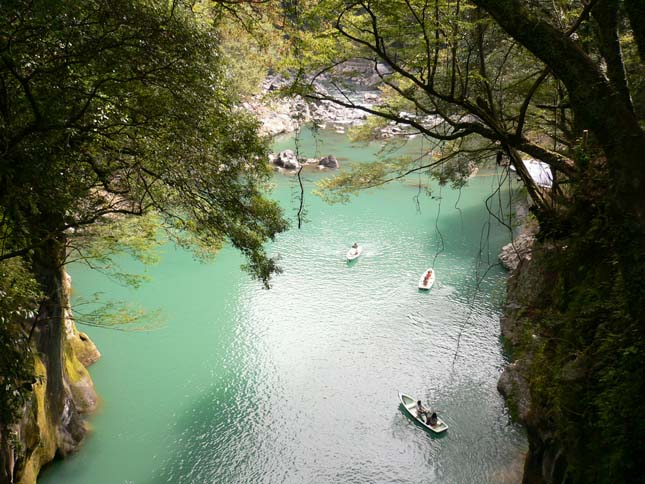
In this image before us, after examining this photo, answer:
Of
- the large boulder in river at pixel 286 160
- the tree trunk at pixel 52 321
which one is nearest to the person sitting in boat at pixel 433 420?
the tree trunk at pixel 52 321

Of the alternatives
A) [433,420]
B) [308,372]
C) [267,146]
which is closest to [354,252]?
[308,372]

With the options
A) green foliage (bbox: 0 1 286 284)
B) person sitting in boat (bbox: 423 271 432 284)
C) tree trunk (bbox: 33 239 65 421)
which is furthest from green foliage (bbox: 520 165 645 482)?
person sitting in boat (bbox: 423 271 432 284)

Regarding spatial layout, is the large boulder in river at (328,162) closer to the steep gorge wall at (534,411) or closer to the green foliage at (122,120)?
the steep gorge wall at (534,411)

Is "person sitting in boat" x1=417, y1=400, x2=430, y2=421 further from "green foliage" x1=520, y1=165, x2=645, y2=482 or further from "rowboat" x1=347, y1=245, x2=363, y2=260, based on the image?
"rowboat" x1=347, y1=245, x2=363, y2=260

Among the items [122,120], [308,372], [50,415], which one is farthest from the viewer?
[308,372]

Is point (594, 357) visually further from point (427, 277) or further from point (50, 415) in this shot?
point (427, 277)

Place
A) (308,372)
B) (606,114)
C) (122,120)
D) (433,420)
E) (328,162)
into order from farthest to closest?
(328,162)
(308,372)
(433,420)
(122,120)
(606,114)

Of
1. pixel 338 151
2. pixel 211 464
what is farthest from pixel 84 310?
pixel 338 151
